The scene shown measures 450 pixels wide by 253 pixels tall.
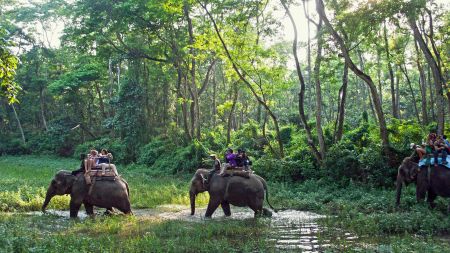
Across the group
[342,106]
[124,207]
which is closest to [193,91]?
[342,106]

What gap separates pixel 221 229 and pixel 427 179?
20.3ft

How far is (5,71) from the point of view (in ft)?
33.0

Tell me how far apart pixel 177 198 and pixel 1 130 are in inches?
1749

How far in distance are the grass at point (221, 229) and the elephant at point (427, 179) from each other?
41cm

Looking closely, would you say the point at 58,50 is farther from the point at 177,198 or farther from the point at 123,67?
the point at 177,198

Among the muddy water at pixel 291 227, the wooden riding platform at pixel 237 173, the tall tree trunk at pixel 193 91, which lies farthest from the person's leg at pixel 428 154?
the tall tree trunk at pixel 193 91

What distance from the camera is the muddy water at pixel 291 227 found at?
9578 millimetres

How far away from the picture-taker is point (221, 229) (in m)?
11.1

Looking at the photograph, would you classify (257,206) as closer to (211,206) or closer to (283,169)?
(211,206)

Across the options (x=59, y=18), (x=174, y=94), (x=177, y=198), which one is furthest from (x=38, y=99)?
(x=177, y=198)

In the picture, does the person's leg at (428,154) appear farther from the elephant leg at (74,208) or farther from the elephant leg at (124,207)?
the elephant leg at (74,208)

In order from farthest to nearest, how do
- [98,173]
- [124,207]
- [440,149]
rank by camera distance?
1. [98,173]
2. [124,207]
3. [440,149]

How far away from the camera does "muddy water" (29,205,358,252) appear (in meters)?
9.58

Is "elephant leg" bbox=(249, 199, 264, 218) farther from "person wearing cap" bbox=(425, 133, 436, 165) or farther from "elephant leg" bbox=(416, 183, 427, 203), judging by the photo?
"person wearing cap" bbox=(425, 133, 436, 165)
